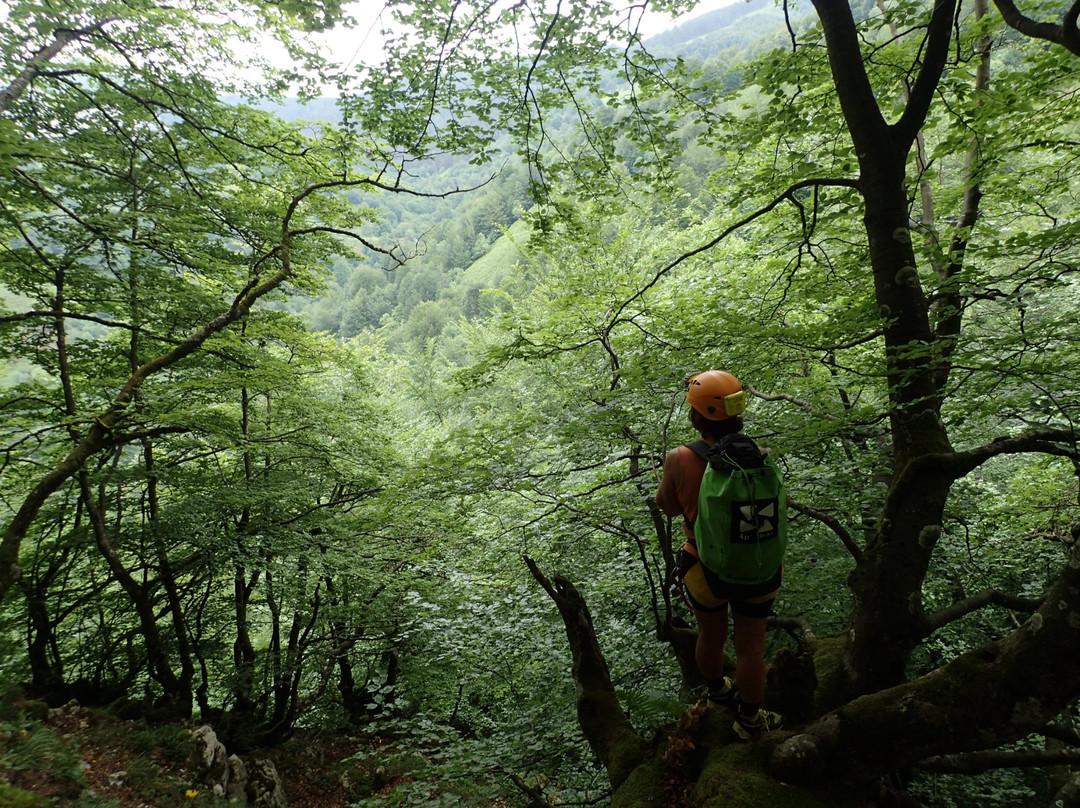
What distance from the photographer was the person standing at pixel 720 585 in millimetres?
2234

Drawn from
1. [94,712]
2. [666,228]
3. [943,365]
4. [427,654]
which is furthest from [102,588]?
[666,228]

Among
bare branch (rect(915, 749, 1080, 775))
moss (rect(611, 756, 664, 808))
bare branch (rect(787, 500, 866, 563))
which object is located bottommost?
bare branch (rect(915, 749, 1080, 775))

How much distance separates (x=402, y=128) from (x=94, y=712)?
883cm

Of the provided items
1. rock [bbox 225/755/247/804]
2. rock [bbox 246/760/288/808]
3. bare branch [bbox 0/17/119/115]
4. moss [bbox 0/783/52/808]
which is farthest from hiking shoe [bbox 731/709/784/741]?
rock [bbox 246/760/288/808]

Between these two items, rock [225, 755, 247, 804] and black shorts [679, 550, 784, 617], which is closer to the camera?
black shorts [679, 550, 784, 617]

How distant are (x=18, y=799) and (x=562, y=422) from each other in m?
5.27

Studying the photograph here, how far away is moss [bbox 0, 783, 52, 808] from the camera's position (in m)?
3.83

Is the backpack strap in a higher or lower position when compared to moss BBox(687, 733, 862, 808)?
higher

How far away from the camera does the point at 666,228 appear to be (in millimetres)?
20156

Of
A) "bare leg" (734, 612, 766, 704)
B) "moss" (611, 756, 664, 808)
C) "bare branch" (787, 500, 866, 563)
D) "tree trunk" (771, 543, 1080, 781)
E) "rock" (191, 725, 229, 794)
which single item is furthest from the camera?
"rock" (191, 725, 229, 794)

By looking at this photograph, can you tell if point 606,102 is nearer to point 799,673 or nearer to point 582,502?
point 582,502

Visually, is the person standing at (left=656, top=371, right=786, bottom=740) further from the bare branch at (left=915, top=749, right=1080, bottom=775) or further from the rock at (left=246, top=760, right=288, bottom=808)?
the rock at (left=246, top=760, right=288, bottom=808)

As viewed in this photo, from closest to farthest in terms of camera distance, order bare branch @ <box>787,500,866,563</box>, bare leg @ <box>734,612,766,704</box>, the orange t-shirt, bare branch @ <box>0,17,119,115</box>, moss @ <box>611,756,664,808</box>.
Answer: 1. moss @ <box>611,756,664,808</box>
2. bare leg @ <box>734,612,766,704</box>
3. the orange t-shirt
4. bare branch @ <box>787,500,866,563</box>
5. bare branch @ <box>0,17,119,115</box>

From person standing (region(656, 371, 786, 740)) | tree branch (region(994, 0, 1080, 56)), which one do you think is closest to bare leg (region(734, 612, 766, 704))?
person standing (region(656, 371, 786, 740))
